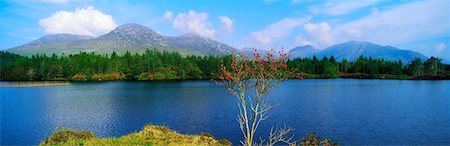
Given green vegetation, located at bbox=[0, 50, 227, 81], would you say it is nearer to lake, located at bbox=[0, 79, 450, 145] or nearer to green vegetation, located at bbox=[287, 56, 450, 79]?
green vegetation, located at bbox=[287, 56, 450, 79]

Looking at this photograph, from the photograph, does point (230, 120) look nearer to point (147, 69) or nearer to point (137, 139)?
point (137, 139)

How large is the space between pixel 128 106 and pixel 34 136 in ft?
76.1

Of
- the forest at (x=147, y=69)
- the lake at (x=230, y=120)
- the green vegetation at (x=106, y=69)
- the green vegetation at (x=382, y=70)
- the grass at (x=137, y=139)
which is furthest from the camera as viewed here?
the green vegetation at (x=382, y=70)

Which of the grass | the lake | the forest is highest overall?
the forest

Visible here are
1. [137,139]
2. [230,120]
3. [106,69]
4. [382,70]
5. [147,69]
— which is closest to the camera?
[137,139]

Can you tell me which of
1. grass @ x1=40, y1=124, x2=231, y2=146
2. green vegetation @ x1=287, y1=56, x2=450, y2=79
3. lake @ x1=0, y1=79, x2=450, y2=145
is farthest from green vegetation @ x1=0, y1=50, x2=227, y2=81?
grass @ x1=40, y1=124, x2=231, y2=146

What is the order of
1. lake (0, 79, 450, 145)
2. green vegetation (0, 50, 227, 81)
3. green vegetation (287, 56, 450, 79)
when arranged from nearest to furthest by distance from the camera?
lake (0, 79, 450, 145)
green vegetation (0, 50, 227, 81)
green vegetation (287, 56, 450, 79)

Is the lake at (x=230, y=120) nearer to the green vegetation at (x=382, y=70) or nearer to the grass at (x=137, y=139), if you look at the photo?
the grass at (x=137, y=139)

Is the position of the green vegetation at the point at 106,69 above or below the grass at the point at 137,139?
above

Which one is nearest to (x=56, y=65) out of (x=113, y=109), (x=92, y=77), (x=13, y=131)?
(x=92, y=77)

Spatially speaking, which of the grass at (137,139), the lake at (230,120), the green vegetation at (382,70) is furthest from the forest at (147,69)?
the grass at (137,139)

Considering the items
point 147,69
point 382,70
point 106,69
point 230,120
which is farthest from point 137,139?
point 382,70

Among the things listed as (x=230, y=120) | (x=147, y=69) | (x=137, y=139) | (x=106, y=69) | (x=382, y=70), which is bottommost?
(x=230, y=120)

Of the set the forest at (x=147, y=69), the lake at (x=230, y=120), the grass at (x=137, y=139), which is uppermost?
the forest at (x=147, y=69)
